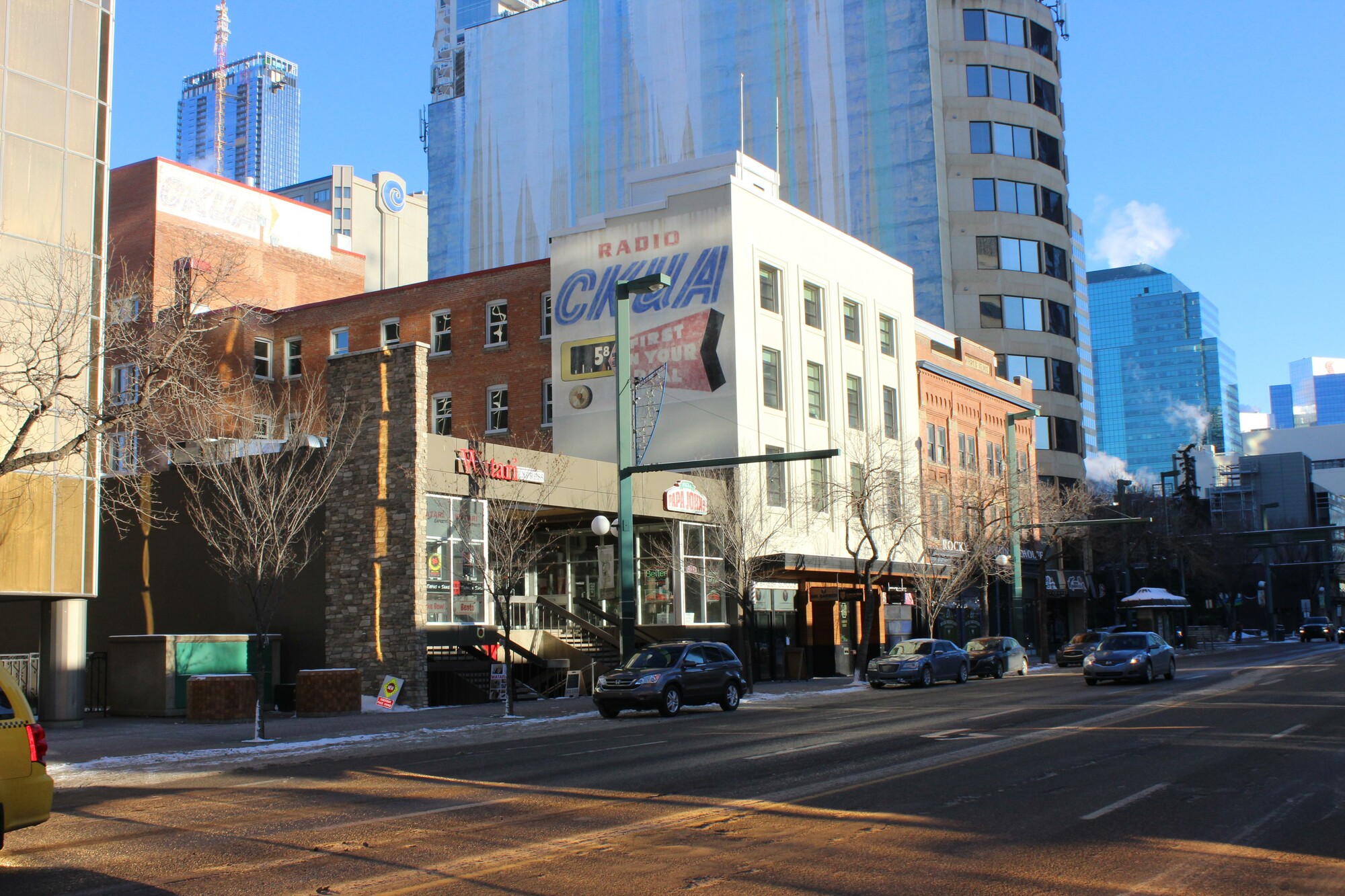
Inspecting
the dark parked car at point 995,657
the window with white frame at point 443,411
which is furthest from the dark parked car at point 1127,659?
the window with white frame at point 443,411

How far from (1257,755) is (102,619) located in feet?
98.7

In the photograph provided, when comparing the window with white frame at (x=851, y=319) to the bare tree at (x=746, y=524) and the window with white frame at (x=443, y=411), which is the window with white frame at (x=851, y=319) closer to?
the bare tree at (x=746, y=524)

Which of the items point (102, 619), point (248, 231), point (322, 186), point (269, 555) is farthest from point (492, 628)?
point (322, 186)

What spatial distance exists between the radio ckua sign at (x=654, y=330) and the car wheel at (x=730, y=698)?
46.8 feet

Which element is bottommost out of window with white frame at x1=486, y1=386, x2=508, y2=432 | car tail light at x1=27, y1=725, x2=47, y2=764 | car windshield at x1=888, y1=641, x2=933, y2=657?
car windshield at x1=888, y1=641, x2=933, y2=657

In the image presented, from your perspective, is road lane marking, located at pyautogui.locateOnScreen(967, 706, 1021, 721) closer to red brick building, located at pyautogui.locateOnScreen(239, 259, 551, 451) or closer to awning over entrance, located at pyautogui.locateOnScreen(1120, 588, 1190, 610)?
red brick building, located at pyautogui.locateOnScreen(239, 259, 551, 451)

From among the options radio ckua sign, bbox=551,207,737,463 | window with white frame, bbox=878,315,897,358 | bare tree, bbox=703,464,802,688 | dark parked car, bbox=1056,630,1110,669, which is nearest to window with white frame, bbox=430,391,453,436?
radio ckua sign, bbox=551,207,737,463

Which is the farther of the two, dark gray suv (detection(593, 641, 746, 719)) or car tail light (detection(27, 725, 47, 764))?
dark gray suv (detection(593, 641, 746, 719))

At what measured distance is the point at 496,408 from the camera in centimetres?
4725

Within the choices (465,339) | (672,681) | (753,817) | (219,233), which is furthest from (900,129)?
(753,817)

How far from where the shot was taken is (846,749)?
1698 cm

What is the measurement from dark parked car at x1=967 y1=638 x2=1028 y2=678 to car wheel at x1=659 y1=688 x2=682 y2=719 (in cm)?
1720

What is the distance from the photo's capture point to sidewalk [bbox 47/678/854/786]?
18.5 meters

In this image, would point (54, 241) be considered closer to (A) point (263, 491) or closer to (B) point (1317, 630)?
(A) point (263, 491)
